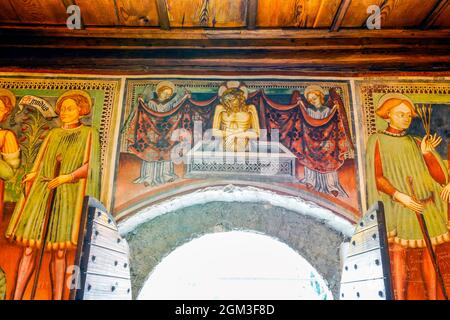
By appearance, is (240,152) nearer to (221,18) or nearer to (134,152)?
(134,152)

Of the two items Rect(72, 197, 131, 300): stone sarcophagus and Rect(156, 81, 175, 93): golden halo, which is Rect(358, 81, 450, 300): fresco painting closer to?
Rect(156, 81, 175, 93): golden halo

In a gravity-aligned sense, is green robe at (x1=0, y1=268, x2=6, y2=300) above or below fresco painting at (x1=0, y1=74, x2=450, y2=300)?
below

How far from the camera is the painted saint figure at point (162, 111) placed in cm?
346

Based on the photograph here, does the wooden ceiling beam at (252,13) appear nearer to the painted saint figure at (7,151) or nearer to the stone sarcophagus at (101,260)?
the stone sarcophagus at (101,260)

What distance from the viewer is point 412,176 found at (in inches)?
136

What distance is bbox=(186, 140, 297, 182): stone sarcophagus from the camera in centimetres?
347

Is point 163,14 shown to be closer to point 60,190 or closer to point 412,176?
point 60,190

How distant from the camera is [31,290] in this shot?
305cm

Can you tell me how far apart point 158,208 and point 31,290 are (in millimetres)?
1140

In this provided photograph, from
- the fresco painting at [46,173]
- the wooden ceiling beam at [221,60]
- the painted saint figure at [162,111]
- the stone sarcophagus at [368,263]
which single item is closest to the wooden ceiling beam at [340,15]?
the wooden ceiling beam at [221,60]

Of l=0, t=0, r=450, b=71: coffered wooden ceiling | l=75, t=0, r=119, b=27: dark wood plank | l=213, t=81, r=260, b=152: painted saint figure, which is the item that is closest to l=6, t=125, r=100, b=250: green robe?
l=0, t=0, r=450, b=71: coffered wooden ceiling

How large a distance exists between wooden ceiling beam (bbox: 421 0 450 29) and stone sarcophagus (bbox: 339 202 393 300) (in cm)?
170

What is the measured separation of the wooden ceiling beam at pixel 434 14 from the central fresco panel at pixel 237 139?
0.84 m
